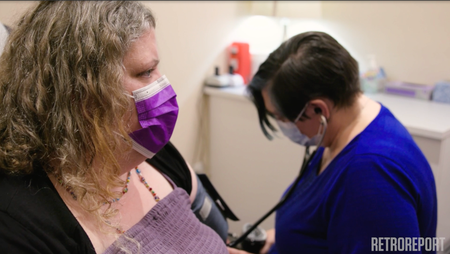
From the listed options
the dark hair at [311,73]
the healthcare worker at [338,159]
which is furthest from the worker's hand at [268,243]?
the dark hair at [311,73]

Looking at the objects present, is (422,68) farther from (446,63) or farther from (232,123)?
(232,123)

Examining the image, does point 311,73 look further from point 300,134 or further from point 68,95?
point 68,95

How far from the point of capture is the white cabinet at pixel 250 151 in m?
1.95

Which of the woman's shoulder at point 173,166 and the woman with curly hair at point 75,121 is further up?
the woman with curly hair at point 75,121

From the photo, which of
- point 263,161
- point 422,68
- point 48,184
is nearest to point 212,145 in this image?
point 263,161

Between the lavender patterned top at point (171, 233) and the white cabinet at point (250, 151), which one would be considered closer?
the lavender patterned top at point (171, 233)

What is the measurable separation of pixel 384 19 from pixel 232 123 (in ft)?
3.67

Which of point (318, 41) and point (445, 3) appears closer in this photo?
point (318, 41)

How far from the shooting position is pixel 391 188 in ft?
3.08

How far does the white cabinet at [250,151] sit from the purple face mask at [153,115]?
46.4 inches

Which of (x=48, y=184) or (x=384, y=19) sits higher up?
(x=384, y=19)

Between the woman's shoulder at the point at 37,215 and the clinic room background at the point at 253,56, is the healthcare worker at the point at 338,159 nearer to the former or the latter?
the woman's shoulder at the point at 37,215

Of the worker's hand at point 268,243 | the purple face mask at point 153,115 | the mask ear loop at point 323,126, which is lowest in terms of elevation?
the worker's hand at point 268,243

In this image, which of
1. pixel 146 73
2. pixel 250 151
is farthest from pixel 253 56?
pixel 146 73
